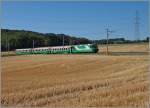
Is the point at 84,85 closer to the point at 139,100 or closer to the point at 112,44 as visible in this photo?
the point at 139,100

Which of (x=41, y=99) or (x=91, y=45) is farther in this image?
(x=91, y=45)

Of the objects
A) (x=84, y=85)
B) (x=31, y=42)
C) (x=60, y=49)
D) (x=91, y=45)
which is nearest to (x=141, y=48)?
(x=91, y=45)

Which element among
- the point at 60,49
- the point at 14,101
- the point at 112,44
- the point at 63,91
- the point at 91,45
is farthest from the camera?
the point at 112,44

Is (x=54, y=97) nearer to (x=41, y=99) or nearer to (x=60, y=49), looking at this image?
(x=41, y=99)

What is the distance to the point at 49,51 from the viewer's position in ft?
174

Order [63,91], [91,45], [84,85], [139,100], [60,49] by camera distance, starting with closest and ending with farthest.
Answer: [139,100] → [63,91] → [84,85] → [91,45] → [60,49]

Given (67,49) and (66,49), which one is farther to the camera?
(66,49)

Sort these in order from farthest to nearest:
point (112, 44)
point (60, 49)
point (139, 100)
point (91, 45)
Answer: point (112, 44) < point (60, 49) < point (91, 45) < point (139, 100)

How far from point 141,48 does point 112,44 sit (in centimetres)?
1471

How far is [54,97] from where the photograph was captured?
915 centimetres

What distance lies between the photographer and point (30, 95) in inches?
367

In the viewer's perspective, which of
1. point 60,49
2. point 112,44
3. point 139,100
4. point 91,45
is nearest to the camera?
point 139,100

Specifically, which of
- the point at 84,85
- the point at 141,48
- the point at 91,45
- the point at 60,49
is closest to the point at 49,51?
the point at 60,49

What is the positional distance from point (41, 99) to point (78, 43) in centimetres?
4420
